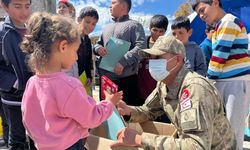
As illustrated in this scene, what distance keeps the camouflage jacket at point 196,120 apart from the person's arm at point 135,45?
1061 mm

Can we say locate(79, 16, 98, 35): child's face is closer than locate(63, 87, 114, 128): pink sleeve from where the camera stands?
No

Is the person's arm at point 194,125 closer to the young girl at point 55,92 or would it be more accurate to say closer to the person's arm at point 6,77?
the young girl at point 55,92

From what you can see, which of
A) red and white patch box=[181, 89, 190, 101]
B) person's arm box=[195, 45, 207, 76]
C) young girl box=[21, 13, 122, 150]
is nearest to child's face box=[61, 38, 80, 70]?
young girl box=[21, 13, 122, 150]

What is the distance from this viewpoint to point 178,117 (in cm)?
169

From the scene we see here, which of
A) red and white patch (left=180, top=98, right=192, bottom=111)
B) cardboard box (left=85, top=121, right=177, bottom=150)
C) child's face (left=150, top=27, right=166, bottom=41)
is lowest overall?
cardboard box (left=85, top=121, right=177, bottom=150)

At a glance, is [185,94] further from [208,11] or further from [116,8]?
[116,8]

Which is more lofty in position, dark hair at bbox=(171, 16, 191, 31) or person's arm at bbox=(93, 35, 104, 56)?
dark hair at bbox=(171, 16, 191, 31)

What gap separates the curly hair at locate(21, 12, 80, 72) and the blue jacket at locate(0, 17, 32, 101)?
0.69 meters

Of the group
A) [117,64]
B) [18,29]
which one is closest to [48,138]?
[18,29]

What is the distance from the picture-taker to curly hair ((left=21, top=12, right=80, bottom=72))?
4.77ft

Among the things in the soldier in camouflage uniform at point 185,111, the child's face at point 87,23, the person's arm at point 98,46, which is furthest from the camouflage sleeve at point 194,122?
the child's face at point 87,23

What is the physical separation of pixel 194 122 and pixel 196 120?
1 cm

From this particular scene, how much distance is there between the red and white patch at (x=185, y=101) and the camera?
5.12 feet

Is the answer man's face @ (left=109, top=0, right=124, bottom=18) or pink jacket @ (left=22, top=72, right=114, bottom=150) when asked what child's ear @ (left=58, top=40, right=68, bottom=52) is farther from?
man's face @ (left=109, top=0, right=124, bottom=18)
